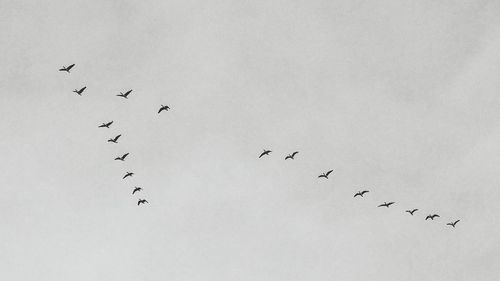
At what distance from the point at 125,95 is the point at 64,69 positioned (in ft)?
26.2

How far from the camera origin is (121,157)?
7575 centimetres

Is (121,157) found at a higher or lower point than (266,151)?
lower

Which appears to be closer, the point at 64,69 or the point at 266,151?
the point at 64,69

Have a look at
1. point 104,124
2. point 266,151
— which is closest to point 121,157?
point 104,124

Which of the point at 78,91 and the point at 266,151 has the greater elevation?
the point at 266,151

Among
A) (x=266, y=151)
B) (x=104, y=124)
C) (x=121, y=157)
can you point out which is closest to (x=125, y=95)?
(x=104, y=124)

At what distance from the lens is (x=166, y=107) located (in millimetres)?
71375

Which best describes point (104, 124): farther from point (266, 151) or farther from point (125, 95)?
point (266, 151)

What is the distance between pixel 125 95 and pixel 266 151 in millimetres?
20971

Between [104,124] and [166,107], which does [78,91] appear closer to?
[104,124]

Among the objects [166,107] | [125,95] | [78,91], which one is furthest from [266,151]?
[78,91]

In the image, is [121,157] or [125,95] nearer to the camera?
[125,95]

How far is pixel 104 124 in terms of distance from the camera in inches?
2776

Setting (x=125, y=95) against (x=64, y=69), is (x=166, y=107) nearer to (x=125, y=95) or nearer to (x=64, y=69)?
(x=125, y=95)
